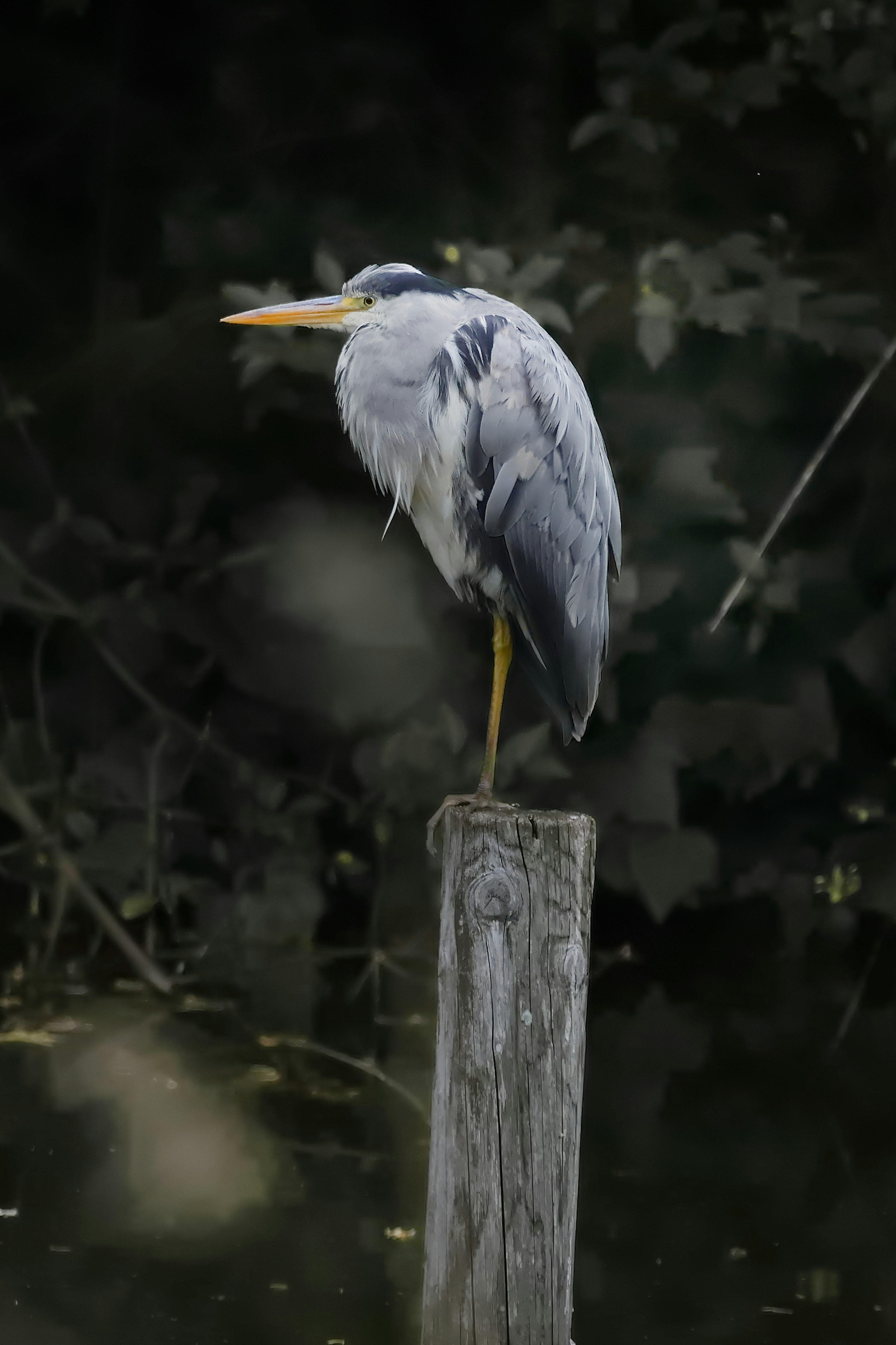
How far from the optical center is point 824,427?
14.1ft

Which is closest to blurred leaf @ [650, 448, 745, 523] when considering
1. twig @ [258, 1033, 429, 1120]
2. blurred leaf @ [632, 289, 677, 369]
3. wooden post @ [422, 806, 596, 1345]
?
blurred leaf @ [632, 289, 677, 369]

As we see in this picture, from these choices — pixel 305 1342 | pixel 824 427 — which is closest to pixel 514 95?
pixel 824 427

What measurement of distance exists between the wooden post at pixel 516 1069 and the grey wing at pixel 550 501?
71 centimetres

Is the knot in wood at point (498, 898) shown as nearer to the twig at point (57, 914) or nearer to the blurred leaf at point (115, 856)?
the blurred leaf at point (115, 856)

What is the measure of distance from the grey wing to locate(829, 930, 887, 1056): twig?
6.89ft

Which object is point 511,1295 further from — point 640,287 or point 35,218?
point 35,218

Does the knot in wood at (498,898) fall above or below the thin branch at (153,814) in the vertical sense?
below

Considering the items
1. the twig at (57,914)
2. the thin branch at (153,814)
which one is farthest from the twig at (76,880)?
the thin branch at (153,814)

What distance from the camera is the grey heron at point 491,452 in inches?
92.0

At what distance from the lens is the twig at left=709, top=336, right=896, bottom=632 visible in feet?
12.5

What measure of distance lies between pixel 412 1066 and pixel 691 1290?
1.22 meters

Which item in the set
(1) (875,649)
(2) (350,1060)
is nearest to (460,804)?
(2) (350,1060)

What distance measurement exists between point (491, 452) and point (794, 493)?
1.72 metres

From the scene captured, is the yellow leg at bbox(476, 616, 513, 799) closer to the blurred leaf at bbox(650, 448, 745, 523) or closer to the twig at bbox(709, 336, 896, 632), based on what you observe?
the blurred leaf at bbox(650, 448, 745, 523)
